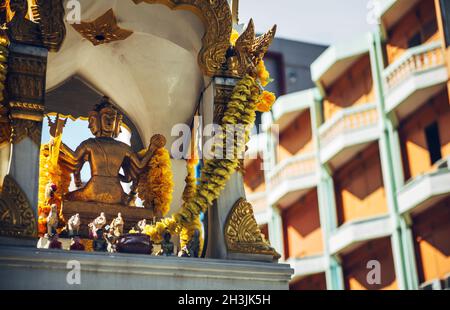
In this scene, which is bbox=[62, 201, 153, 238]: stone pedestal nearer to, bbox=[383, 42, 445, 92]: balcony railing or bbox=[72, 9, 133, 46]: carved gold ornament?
bbox=[72, 9, 133, 46]: carved gold ornament

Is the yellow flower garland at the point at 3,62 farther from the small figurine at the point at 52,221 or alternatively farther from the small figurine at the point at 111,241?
the small figurine at the point at 111,241

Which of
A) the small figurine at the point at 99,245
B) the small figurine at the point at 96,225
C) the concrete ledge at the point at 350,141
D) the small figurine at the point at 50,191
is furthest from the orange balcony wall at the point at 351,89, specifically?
the small figurine at the point at 99,245

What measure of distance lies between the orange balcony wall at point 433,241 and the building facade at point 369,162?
0.04m

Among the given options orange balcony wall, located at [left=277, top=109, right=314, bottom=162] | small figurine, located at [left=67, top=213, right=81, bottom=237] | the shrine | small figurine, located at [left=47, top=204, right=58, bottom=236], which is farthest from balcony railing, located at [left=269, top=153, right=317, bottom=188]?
small figurine, located at [left=47, top=204, right=58, bottom=236]

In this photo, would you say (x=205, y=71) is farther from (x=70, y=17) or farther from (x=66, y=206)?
(x=66, y=206)

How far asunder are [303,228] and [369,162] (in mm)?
5841

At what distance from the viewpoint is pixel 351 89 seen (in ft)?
124

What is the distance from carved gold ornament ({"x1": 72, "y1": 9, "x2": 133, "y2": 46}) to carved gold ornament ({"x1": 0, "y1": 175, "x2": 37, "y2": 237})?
3.96 m

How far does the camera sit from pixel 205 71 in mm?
12922

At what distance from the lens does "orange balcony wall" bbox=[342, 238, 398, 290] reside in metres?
33.2

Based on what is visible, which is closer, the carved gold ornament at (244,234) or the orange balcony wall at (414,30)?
the carved gold ornament at (244,234)

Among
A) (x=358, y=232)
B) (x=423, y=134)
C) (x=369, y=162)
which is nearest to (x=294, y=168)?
(x=369, y=162)

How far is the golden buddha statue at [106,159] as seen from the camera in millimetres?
13586

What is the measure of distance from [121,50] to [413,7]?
846 inches
